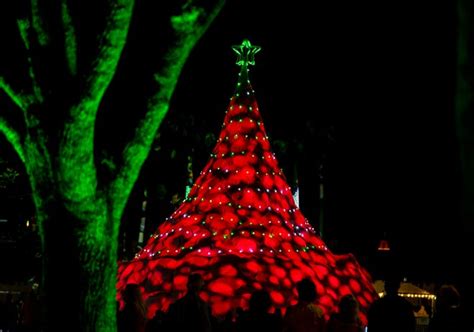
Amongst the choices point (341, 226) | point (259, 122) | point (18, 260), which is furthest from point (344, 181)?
point (259, 122)

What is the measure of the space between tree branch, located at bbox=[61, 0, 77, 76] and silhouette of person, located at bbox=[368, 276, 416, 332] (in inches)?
148

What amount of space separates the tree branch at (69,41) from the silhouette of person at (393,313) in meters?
3.76

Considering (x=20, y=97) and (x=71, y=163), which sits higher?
(x=20, y=97)

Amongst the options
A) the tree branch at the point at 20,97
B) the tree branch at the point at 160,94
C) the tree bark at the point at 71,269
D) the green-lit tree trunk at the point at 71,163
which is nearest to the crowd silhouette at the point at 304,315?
the green-lit tree trunk at the point at 71,163

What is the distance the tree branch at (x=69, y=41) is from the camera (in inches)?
267

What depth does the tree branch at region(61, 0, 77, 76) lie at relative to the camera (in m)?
6.77

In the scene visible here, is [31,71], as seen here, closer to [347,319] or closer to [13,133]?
[13,133]

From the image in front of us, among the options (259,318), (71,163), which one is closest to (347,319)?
(259,318)

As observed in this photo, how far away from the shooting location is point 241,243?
13469 millimetres

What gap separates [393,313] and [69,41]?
410cm

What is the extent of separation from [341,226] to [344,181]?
717 centimetres

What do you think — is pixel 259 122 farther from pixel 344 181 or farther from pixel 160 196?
pixel 344 181

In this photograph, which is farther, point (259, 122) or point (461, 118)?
point (259, 122)

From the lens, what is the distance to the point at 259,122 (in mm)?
14680
